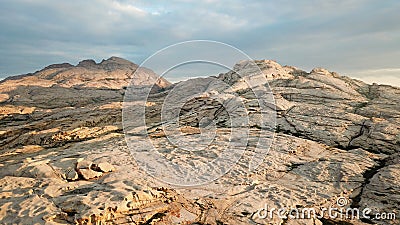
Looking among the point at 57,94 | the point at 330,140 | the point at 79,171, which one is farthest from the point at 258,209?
the point at 57,94

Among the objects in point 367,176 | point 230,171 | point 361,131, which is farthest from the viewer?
point 361,131

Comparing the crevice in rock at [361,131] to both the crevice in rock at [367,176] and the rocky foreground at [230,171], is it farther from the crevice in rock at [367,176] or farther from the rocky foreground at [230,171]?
the crevice in rock at [367,176]

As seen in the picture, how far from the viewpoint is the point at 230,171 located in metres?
18.6

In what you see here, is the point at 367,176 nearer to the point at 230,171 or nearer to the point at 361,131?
the point at 230,171

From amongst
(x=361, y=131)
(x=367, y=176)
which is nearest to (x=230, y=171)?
(x=367, y=176)

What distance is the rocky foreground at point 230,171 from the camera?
514 inches

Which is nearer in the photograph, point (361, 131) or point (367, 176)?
point (367, 176)

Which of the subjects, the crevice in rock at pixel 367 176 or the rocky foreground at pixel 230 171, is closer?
the rocky foreground at pixel 230 171

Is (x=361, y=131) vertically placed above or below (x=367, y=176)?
above

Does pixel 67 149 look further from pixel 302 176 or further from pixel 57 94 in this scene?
pixel 57 94

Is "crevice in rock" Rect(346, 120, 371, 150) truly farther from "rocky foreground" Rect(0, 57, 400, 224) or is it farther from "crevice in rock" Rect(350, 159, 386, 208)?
"crevice in rock" Rect(350, 159, 386, 208)

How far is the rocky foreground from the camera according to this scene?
1305 centimetres

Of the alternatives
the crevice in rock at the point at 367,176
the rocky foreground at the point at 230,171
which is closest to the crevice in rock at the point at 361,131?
the rocky foreground at the point at 230,171

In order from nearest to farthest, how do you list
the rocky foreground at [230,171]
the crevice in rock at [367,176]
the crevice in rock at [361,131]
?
the rocky foreground at [230,171] → the crevice in rock at [367,176] → the crevice in rock at [361,131]
